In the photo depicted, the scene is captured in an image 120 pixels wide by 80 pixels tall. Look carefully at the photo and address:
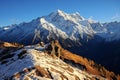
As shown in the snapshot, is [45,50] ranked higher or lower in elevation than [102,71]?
higher

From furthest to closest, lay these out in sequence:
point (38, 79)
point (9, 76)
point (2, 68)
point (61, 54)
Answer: point (61, 54), point (2, 68), point (9, 76), point (38, 79)

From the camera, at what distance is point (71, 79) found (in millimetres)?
92750

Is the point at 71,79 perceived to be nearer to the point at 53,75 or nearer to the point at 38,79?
the point at 53,75

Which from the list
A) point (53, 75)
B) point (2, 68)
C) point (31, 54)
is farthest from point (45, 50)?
point (53, 75)

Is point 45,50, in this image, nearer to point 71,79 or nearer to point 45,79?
point 71,79

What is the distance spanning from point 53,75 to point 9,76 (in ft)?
46.5

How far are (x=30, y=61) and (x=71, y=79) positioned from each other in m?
16.4

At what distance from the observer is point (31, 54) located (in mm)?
109000

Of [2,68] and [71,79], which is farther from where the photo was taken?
[2,68]

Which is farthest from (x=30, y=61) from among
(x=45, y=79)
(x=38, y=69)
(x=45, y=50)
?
(x=45, y=50)

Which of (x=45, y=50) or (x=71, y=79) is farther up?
(x=45, y=50)

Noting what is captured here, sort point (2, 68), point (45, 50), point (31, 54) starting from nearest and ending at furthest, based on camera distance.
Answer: point (2, 68)
point (31, 54)
point (45, 50)

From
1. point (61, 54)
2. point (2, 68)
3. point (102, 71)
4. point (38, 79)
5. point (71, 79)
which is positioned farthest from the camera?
point (102, 71)

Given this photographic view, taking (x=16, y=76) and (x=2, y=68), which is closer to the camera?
(x=16, y=76)
